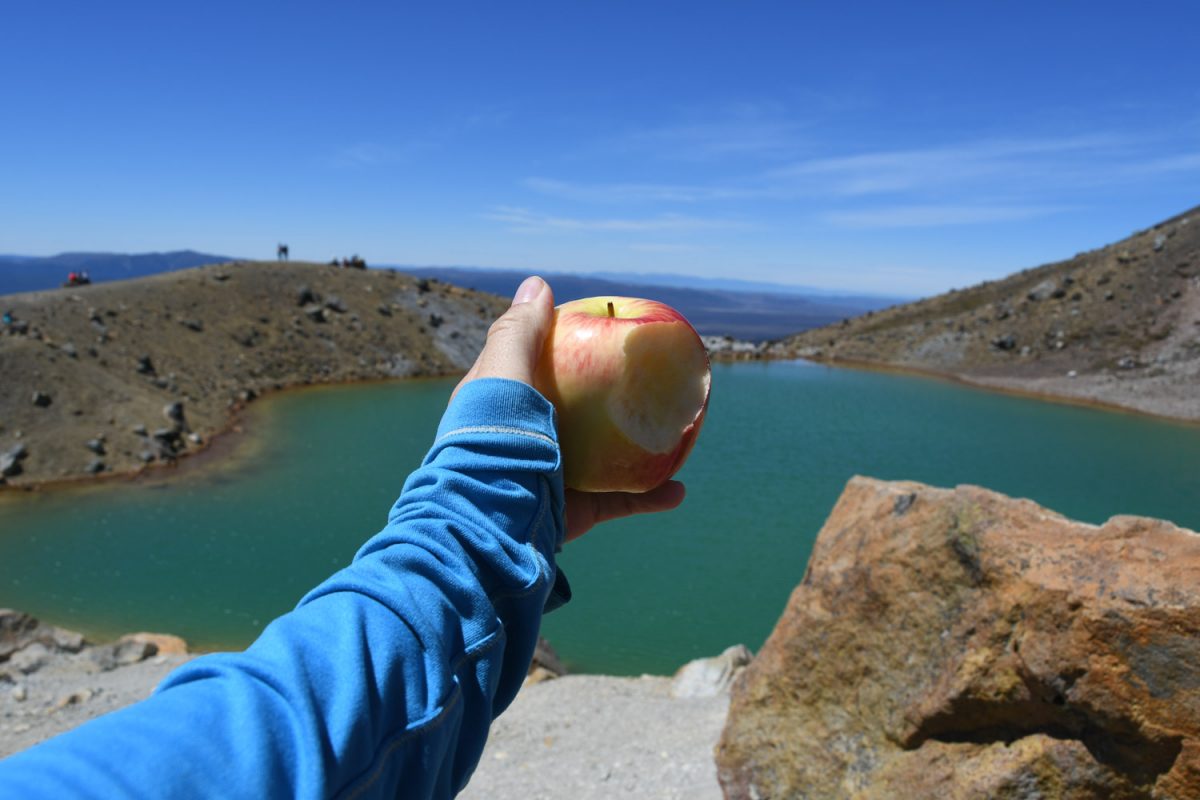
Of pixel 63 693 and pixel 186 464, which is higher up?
pixel 63 693

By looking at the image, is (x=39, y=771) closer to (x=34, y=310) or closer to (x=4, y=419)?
(x=4, y=419)

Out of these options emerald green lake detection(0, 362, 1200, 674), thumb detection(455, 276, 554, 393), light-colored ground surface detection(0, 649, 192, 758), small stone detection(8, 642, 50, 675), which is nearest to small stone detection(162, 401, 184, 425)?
emerald green lake detection(0, 362, 1200, 674)

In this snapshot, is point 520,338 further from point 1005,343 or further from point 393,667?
point 1005,343

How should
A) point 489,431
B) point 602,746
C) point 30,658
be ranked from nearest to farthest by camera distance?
point 489,431
point 602,746
point 30,658

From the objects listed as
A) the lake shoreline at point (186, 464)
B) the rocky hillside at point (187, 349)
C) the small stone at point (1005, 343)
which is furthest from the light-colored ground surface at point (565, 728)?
the small stone at point (1005, 343)

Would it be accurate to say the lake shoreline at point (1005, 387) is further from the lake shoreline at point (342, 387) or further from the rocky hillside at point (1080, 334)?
the rocky hillside at point (1080, 334)

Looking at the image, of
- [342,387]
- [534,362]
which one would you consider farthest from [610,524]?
[342,387]

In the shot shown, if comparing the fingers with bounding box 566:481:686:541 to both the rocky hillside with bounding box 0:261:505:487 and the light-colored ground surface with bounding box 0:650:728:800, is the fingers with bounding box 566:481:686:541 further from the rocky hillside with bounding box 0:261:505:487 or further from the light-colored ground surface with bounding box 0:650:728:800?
the rocky hillside with bounding box 0:261:505:487
